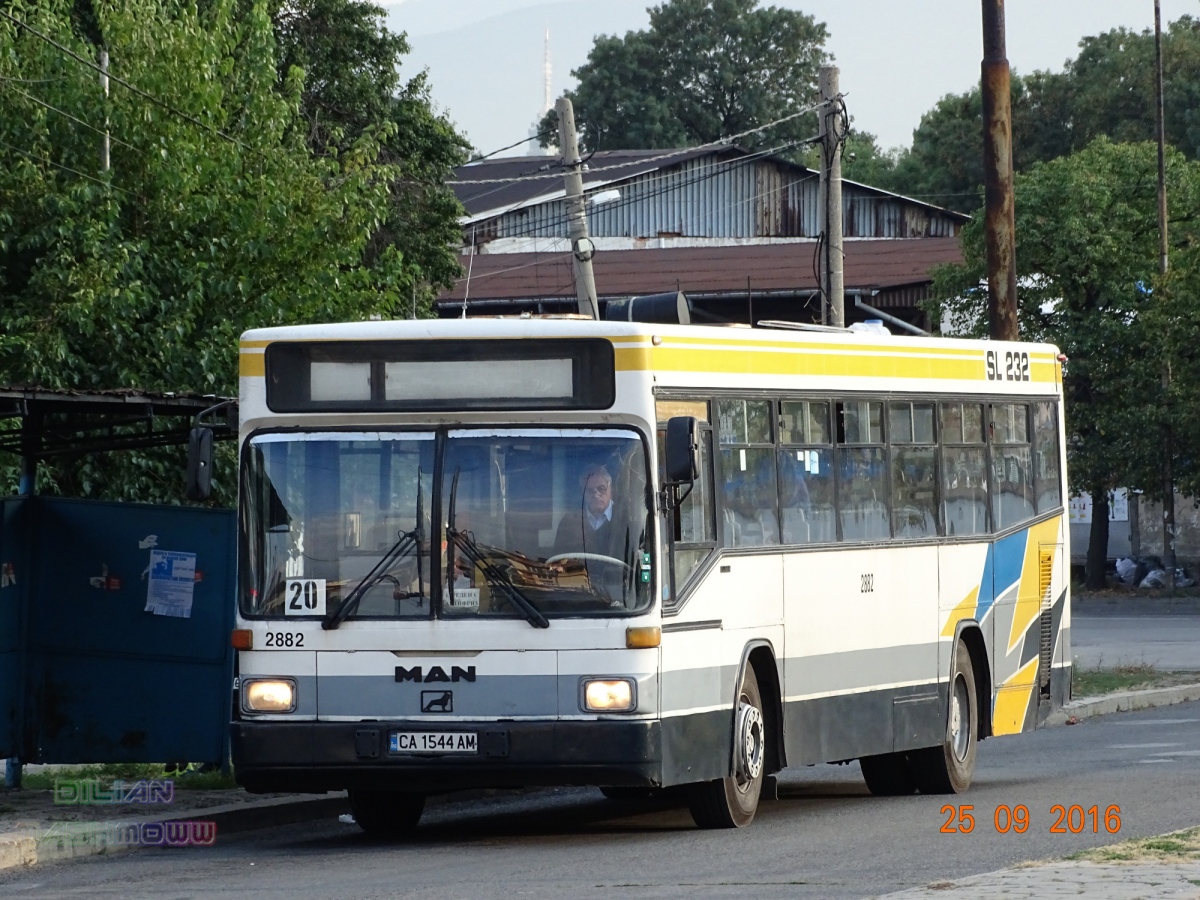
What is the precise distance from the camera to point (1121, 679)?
81.5 feet

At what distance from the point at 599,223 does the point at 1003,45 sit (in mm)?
48733

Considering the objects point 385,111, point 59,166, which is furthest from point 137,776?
point 385,111

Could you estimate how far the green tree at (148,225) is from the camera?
1928 centimetres

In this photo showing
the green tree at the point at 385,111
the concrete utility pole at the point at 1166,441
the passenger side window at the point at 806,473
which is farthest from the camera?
the concrete utility pole at the point at 1166,441

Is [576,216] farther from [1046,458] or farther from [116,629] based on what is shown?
[116,629]

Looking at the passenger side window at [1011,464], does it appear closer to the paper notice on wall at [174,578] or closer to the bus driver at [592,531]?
the bus driver at [592,531]

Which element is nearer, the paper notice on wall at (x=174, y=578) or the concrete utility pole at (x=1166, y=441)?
the paper notice on wall at (x=174, y=578)

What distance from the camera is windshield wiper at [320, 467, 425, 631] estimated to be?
11.3 m

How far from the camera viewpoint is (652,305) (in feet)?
45.8

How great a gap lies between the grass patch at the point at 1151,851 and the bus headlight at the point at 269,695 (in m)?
4.08

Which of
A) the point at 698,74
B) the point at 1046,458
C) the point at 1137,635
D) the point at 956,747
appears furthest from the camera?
the point at 698,74

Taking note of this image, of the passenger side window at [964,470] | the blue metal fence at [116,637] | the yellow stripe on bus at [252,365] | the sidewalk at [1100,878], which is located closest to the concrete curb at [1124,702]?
the passenger side window at [964,470]

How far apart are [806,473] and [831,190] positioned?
11.6 metres
